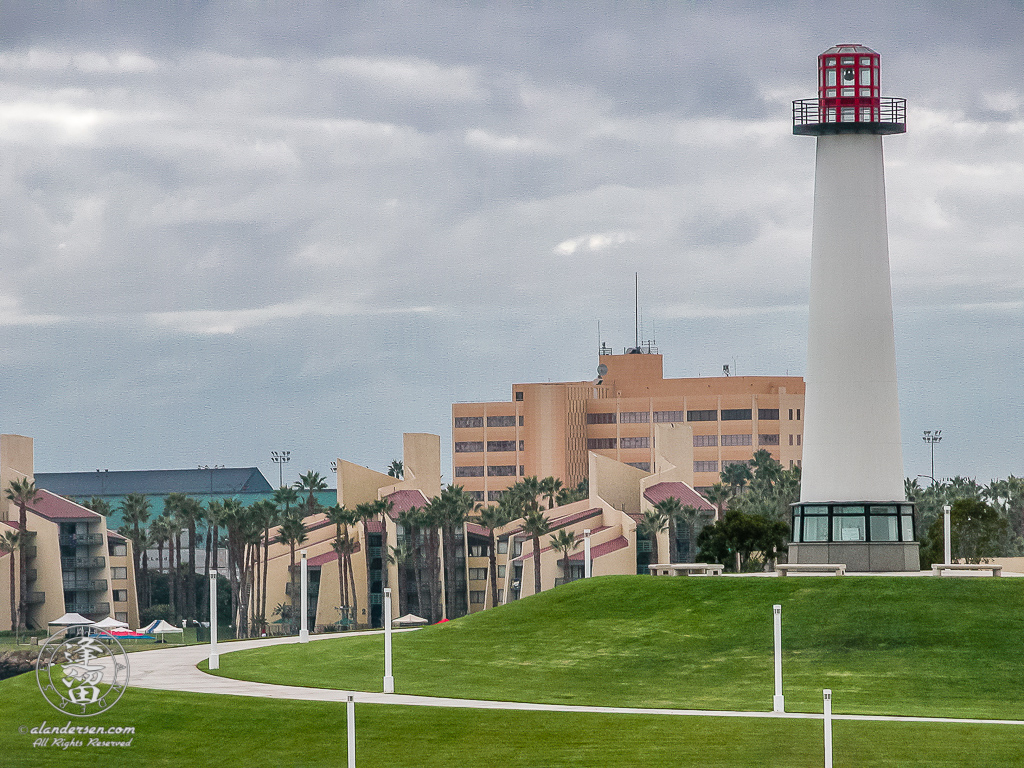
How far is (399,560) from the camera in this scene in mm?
130875

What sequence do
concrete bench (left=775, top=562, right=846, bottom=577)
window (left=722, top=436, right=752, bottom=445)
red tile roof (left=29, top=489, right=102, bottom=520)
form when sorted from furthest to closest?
window (left=722, top=436, right=752, bottom=445), red tile roof (left=29, top=489, right=102, bottom=520), concrete bench (left=775, top=562, right=846, bottom=577)

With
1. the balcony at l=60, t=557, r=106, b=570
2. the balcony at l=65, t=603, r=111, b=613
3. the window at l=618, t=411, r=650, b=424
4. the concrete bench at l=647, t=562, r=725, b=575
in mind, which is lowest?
the balcony at l=65, t=603, r=111, b=613

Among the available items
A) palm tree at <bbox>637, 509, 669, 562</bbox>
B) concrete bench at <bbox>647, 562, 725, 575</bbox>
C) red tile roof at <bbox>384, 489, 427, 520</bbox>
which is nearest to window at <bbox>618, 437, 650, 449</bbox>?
red tile roof at <bbox>384, 489, 427, 520</bbox>

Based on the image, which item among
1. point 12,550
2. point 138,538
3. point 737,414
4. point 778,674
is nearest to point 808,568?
point 778,674

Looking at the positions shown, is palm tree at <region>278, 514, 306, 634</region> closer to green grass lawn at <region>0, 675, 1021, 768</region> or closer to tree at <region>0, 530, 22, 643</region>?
tree at <region>0, 530, 22, 643</region>

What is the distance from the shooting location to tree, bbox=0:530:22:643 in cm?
11944

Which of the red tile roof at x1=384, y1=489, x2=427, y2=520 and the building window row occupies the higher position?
the building window row

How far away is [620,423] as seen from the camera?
186 metres

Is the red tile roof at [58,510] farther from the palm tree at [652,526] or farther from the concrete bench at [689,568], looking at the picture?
the concrete bench at [689,568]

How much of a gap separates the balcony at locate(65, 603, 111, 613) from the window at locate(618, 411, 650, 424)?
2987 inches

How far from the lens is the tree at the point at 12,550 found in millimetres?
119438

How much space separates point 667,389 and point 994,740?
15458cm

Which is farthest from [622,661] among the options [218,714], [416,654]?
[218,714]

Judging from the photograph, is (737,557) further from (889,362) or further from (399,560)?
(399,560)
